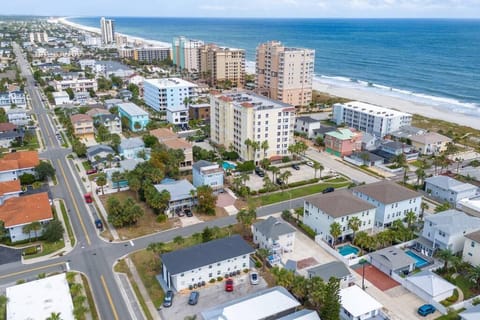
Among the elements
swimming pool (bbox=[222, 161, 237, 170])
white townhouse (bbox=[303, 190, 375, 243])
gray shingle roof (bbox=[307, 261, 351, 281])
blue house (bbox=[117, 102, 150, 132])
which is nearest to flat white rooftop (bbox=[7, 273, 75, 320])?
gray shingle roof (bbox=[307, 261, 351, 281])

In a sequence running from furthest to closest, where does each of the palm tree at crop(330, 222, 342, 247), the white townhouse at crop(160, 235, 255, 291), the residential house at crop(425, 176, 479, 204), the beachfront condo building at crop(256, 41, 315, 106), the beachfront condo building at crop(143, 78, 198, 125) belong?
the beachfront condo building at crop(256, 41, 315, 106), the beachfront condo building at crop(143, 78, 198, 125), the residential house at crop(425, 176, 479, 204), the palm tree at crop(330, 222, 342, 247), the white townhouse at crop(160, 235, 255, 291)

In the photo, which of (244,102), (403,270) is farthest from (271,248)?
(244,102)

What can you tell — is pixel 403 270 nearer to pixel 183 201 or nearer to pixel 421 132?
pixel 183 201

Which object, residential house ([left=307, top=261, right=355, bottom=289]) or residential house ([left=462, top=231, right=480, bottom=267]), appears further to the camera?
residential house ([left=462, top=231, right=480, bottom=267])

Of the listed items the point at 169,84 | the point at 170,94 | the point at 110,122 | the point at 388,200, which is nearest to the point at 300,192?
the point at 388,200

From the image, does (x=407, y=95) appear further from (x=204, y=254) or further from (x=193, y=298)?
(x=193, y=298)

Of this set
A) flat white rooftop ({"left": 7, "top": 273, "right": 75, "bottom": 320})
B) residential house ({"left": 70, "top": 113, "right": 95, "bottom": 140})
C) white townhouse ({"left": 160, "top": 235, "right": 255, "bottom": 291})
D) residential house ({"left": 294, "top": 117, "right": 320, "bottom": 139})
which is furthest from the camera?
residential house ({"left": 294, "top": 117, "right": 320, "bottom": 139})

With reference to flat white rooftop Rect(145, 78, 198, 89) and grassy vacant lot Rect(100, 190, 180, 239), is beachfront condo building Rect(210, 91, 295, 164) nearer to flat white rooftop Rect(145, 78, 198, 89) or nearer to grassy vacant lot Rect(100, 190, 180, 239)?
grassy vacant lot Rect(100, 190, 180, 239)
